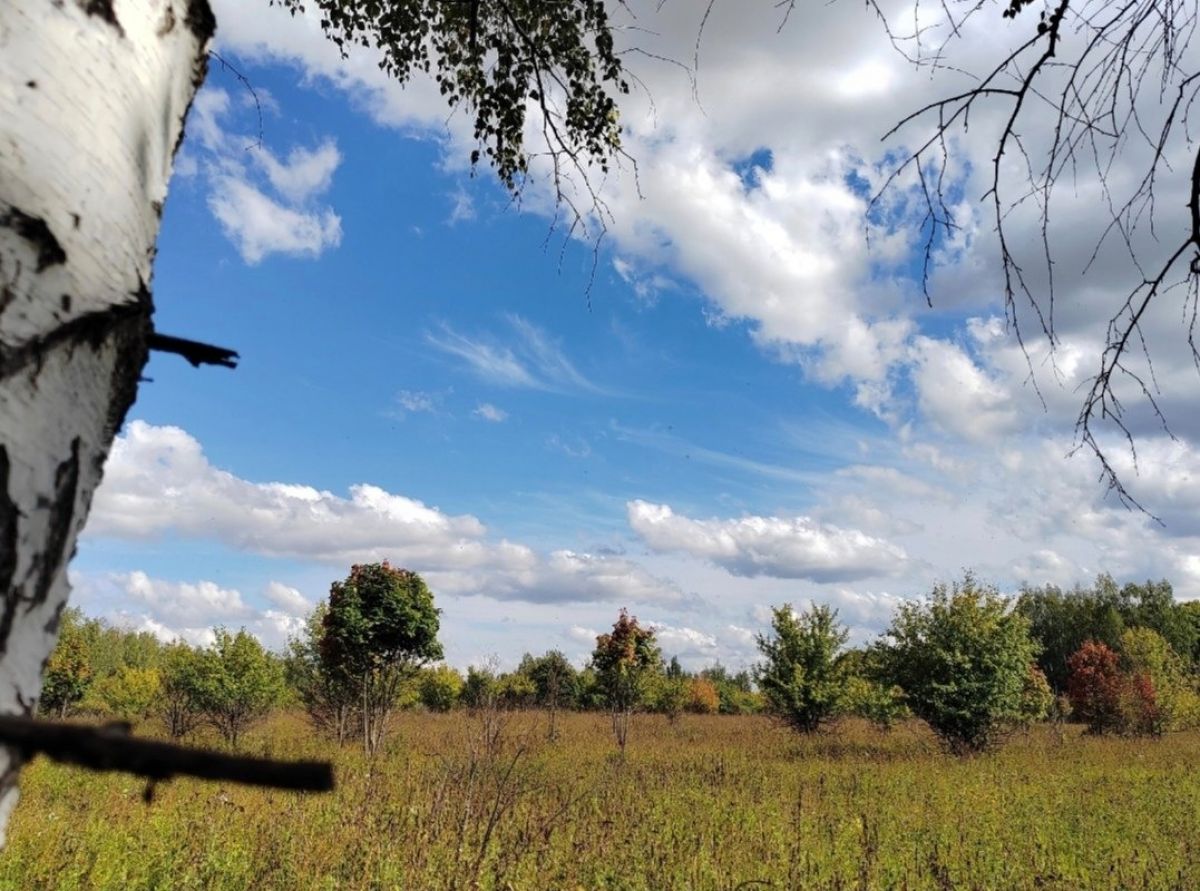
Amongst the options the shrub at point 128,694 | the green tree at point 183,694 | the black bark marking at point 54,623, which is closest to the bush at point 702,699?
the shrub at point 128,694

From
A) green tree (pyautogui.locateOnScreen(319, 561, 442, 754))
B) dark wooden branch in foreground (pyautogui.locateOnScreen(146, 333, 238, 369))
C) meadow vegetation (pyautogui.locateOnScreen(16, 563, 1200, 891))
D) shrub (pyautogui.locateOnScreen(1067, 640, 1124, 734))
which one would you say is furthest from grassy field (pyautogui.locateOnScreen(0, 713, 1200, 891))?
shrub (pyautogui.locateOnScreen(1067, 640, 1124, 734))

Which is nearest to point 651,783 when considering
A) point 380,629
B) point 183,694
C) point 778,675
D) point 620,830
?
point 620,830

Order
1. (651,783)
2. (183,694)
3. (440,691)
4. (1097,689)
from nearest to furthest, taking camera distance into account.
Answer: (651,783) < (183,694) < (1097,689) < (440,691)

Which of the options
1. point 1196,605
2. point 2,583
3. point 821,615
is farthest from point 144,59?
point 1196,605

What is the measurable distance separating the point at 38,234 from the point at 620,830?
322 inches

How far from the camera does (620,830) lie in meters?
7.56

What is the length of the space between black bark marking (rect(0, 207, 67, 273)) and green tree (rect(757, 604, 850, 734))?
22407 millimetres

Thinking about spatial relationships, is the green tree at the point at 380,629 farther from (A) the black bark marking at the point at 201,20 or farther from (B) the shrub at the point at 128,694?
(B) the shrub at the point at 128,694

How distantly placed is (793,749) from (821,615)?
181 inches

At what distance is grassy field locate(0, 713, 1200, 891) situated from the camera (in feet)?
18.4

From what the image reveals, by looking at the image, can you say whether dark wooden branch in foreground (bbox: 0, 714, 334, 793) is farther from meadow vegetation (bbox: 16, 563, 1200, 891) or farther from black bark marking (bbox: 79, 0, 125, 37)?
meadow vegetation (bbox: 16, 563, 1200, 891)

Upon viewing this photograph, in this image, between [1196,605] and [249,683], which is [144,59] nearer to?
[249,683]

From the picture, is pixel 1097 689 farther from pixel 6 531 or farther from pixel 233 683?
pixel 6 531

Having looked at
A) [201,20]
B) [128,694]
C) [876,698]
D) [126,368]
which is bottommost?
[128,694]
